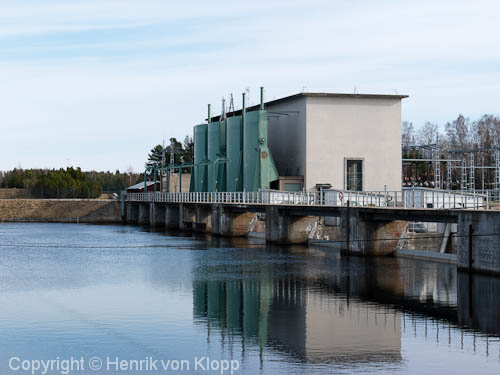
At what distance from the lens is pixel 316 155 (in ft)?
222

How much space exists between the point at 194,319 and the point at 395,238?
2205 centimetres

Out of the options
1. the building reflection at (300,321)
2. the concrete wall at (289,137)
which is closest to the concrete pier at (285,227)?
the concrete wall at (289,137)

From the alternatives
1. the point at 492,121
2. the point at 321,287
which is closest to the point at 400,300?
the point at 321,287

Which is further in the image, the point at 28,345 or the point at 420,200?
the point at 420,200

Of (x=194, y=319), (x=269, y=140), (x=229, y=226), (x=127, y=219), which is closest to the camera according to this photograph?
(x=194, y=319)

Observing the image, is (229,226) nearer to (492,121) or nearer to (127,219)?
(127,219)

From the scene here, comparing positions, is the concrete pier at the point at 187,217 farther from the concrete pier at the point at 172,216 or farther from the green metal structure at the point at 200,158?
the green metal structure at the point at 200,158

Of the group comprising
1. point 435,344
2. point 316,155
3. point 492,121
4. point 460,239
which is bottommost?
point 435,344

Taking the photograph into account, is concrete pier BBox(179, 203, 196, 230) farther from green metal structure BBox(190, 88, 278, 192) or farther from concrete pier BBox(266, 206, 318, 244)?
concrete pier BBox(266, 206, 318, 244)

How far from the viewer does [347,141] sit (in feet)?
224

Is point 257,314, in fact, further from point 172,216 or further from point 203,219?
point 172,216

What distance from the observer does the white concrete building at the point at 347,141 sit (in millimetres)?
67500

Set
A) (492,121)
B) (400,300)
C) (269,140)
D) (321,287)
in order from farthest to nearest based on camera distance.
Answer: (492,121)
(269,140)
(321,287)
(400,300)

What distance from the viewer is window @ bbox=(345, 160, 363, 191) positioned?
68.7m
